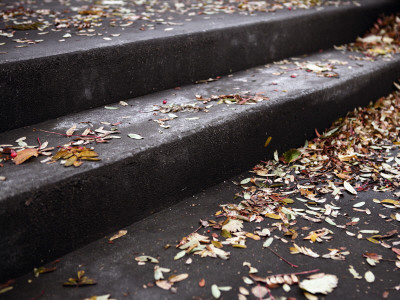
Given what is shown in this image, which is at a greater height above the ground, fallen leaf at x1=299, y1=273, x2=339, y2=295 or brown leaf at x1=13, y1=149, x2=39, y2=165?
brown leaf at x1=13, y1=149, x2=39, y2=165

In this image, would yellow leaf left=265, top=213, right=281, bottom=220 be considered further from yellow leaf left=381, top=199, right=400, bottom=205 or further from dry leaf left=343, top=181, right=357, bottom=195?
yellow leaf left=381, top=199, right=400, bottom=205

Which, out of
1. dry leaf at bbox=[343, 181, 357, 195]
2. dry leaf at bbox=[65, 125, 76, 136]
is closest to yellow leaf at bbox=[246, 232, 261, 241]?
dry leaf at bbox=[343, 181, 357, 195]

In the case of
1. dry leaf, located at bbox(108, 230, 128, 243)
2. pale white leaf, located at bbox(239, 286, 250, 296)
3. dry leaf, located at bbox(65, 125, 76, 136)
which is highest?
dry leaf, located at bbox(65, 125, 76, 136)

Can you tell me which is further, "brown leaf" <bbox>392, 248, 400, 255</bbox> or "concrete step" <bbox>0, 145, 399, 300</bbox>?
"brown leaf" <bbox>392, 248, 400, 255</bbox>

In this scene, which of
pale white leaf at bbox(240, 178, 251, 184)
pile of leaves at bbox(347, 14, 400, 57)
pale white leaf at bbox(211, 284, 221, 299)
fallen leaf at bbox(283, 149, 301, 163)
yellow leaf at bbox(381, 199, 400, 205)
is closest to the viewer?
pale white leaf at bbox(211, 284, 221, 299)

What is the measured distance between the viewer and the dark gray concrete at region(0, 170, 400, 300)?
1503mm

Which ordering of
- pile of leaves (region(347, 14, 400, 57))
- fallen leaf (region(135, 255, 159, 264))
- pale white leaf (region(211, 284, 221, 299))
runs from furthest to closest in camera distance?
pile of leaves (region(347, 14, 400, 57)) → fallen leaf (region(135, 255, 159, 264)) → pale white leaf (region(211, 284, 221, 299))

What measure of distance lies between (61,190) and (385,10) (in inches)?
164

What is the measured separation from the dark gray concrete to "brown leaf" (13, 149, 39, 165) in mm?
472

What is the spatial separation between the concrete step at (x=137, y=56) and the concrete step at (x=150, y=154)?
0.10m

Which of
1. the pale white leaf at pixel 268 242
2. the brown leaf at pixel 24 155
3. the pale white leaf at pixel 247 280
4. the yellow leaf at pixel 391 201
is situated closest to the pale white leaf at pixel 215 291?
the pale white leaf at pixel 247 280

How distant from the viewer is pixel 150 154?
188 cm

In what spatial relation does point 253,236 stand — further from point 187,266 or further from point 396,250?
point 396,250

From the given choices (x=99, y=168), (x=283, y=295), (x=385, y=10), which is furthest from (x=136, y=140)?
(x=385, y=10)
